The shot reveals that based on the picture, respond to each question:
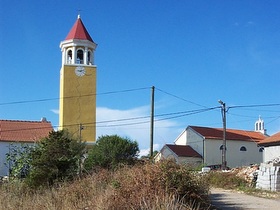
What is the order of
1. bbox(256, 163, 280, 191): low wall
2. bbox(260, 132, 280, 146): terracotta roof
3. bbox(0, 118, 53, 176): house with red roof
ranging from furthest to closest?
bbox(0, 118, 53, 176): house with red roof < bbox(260, 132, 280, 146): terracotta roof < bbox(256, 163, 280, 191): low wall

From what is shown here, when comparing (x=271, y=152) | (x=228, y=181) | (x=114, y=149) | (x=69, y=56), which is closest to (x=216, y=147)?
(x=69, y=56)

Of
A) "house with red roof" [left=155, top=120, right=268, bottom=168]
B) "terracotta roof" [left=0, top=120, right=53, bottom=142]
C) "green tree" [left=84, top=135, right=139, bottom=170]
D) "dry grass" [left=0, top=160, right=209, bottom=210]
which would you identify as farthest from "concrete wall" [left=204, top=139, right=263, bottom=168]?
"dry grass" [left=0, top=160, right=209, bottom=210]

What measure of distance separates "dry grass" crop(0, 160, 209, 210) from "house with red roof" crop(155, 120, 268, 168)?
43521 millimetres

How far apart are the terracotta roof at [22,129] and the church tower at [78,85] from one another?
230cm

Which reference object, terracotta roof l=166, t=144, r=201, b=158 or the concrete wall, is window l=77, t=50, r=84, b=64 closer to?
terracotta roof l=166, t=144, r=201, b=158

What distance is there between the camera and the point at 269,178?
76.9 ft

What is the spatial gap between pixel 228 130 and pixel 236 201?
47.9 m

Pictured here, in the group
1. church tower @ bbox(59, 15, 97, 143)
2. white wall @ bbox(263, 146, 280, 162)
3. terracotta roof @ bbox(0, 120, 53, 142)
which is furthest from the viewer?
Answer: church tower @ bbox(59, 15, 97, 143)

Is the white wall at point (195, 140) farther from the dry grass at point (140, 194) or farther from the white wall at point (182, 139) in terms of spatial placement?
the dry grass at point (140, 194)

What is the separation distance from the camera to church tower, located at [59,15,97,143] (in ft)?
184

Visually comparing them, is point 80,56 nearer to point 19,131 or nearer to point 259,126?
point 19,131

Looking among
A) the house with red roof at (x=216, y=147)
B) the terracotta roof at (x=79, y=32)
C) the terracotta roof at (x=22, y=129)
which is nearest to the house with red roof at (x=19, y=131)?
the terracotta roof at (x=22, y=129)

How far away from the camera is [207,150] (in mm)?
59156

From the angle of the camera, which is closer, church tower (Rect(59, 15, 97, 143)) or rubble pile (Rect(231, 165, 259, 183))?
rubble pile (Rect(231, 165, 259, 183))
